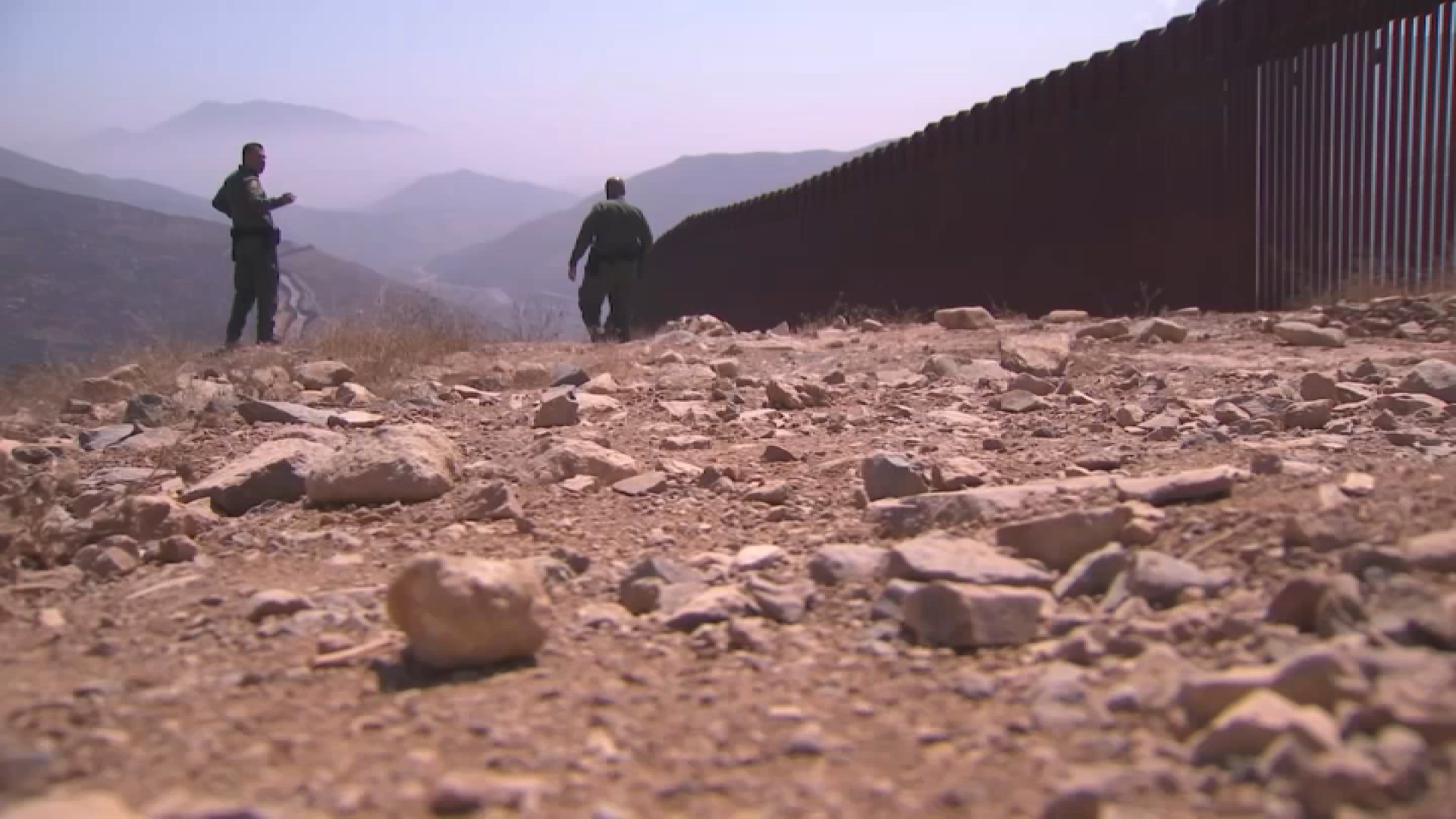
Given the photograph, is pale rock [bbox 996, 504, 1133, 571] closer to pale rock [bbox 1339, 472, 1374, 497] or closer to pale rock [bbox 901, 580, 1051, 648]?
pale rock [bbox 901, 580, 1051, 648]

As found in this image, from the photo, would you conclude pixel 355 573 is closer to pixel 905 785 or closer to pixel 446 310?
pixel 905 785

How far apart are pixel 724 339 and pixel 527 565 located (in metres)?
6.20

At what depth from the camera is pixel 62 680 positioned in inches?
67.4

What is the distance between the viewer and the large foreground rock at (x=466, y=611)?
1.69 metres

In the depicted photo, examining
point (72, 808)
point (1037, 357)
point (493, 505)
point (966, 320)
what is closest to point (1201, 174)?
point (966, 320)

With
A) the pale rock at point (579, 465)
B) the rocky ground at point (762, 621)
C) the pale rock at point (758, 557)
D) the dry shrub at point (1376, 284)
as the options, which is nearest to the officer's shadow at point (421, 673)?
the rocky ground at point (762, 621)

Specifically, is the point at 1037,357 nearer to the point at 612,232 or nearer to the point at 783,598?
the point at 783,598

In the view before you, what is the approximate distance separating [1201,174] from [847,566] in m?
6.64

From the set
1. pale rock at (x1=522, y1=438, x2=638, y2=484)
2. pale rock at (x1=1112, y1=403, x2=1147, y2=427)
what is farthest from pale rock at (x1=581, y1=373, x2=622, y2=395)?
pale rock at (x1=1112, y1=403, x2=1147, y2=427)

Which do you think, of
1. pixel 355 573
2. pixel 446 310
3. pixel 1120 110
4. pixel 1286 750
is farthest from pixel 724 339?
pixel 1286 750

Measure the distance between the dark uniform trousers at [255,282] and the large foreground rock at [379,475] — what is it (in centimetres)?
650

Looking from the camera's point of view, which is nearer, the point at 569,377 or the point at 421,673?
the point at 421,673

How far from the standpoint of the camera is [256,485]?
3059 millimetres

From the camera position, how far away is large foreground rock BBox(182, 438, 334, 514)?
3.04m
